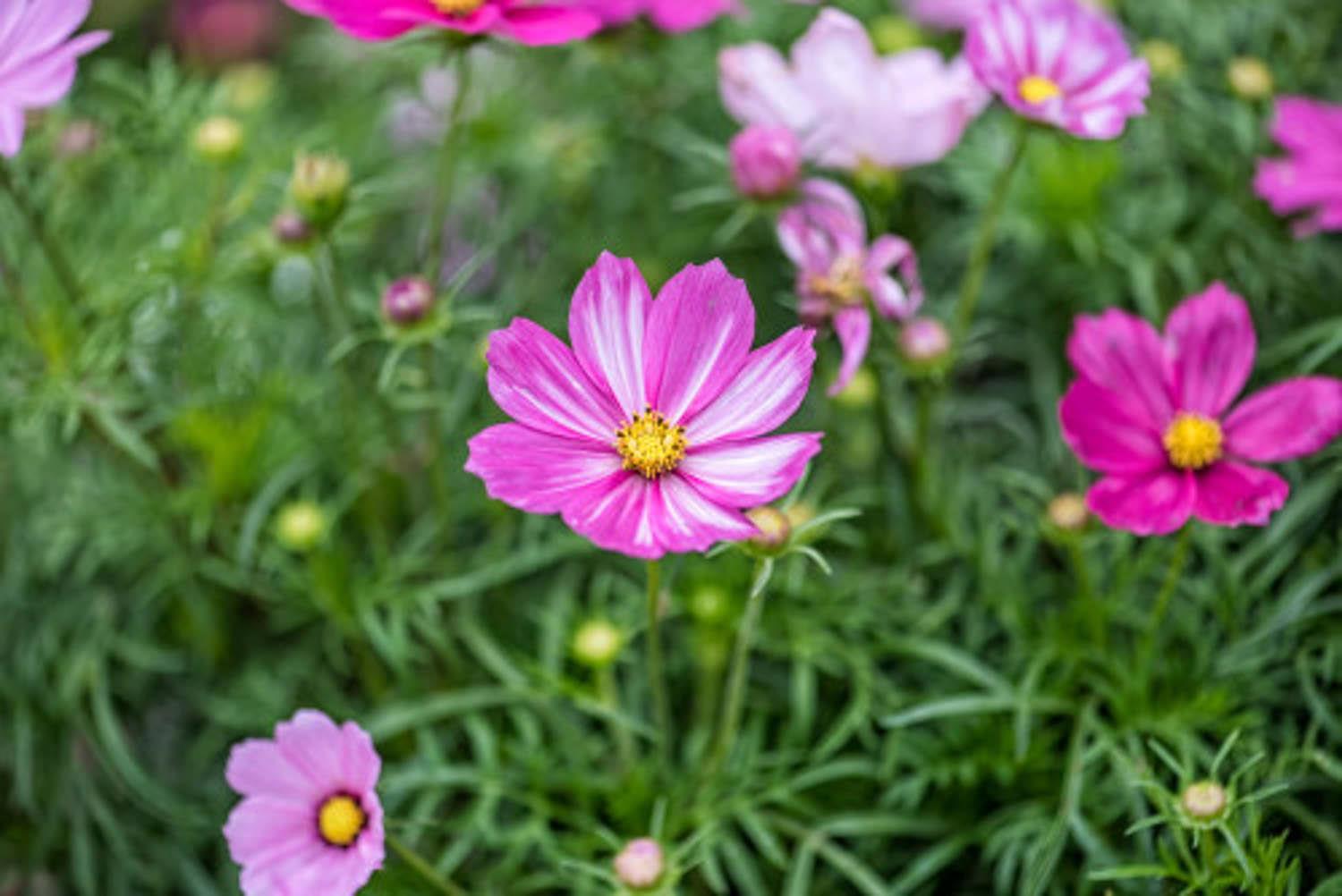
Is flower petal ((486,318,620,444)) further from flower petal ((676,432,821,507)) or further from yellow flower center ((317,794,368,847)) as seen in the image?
yellow flower center ((317,794,368,847))

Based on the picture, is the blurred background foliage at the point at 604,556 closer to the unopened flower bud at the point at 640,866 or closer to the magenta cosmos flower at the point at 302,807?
the unopened flower bud at the point at 640,866

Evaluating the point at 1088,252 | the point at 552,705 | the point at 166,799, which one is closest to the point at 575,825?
the point at 552,705

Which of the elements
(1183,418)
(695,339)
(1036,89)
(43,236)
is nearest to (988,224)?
(1036,89)

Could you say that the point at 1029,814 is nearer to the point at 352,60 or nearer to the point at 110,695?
the point at 110,695

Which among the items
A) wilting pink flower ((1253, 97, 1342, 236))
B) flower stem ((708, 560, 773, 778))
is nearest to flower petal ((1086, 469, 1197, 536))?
flower stem ((708, 560, 773, 778))

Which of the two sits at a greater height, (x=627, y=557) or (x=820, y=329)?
(x=820, y=329)
